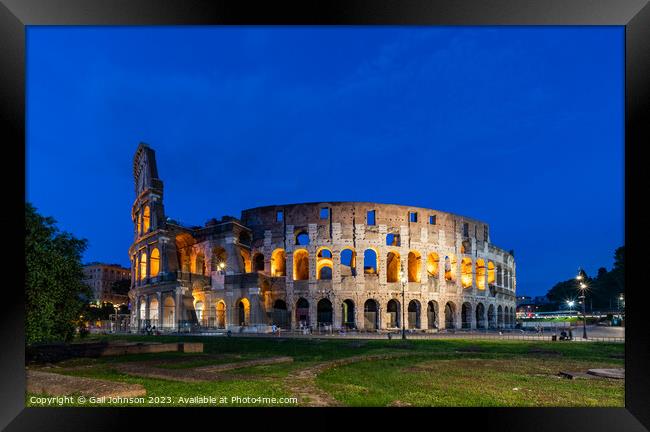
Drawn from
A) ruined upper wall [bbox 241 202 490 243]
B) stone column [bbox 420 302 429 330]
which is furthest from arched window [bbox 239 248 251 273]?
stone column [bbox 420 302 429 330]

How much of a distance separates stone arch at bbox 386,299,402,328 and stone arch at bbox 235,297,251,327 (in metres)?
12.5

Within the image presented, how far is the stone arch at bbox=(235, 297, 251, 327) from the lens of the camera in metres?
38.9

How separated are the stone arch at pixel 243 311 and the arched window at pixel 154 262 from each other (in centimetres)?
918

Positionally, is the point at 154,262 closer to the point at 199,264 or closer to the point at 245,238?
the point at 199,264

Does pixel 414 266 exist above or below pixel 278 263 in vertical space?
below

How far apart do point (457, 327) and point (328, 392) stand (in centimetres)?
3953

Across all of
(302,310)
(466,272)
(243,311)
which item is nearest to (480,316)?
(466,272)

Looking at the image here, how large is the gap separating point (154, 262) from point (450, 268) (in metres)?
29.2

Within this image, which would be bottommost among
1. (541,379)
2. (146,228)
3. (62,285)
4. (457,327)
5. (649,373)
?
(457,327)

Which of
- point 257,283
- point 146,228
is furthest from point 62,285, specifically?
point 146,228

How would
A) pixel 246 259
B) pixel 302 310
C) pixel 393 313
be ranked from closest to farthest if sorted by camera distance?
1. pixel 302 310
2. pixel 393 313
3. pixel 246 259

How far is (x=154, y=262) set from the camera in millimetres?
45562

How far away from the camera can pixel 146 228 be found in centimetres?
4666
